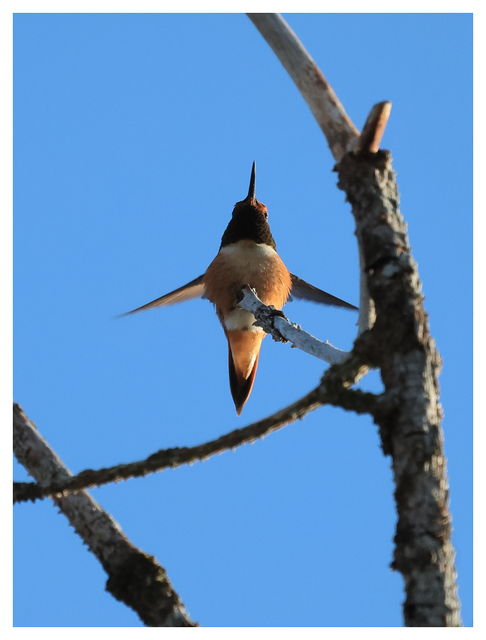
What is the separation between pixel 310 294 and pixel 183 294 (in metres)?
1.49

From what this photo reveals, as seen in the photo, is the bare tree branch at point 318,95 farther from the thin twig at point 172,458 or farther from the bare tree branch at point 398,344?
the thin twig at point 172,458

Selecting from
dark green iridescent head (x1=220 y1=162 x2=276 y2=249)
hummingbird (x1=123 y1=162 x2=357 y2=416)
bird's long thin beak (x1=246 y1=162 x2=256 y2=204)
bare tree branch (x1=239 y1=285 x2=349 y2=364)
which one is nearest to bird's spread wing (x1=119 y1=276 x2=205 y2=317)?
hummingbird (x1=123 y1=162 x2=357 y2=416)

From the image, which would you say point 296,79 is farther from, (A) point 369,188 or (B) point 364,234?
(B) point 364,234

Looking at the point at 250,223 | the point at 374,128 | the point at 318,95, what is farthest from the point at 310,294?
the point at 374,128

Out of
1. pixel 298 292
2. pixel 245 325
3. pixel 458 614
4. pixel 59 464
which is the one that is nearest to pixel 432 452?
pixel 458 614

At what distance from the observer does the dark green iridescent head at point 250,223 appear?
6465mm

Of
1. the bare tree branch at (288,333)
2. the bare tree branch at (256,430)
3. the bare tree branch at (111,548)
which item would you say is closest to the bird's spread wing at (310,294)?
the bare tree branch at (288,333)

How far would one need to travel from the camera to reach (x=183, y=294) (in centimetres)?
719

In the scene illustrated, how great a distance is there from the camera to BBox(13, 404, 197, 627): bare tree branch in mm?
2926

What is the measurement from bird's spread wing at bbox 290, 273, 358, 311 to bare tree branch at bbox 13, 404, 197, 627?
432 cm

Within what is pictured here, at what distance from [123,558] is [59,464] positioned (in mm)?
575

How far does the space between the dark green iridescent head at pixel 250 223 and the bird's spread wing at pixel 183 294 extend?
1.94 feet

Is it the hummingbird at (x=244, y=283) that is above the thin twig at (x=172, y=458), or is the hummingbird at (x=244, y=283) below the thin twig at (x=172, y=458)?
above

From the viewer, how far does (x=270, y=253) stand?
20.2 ft
